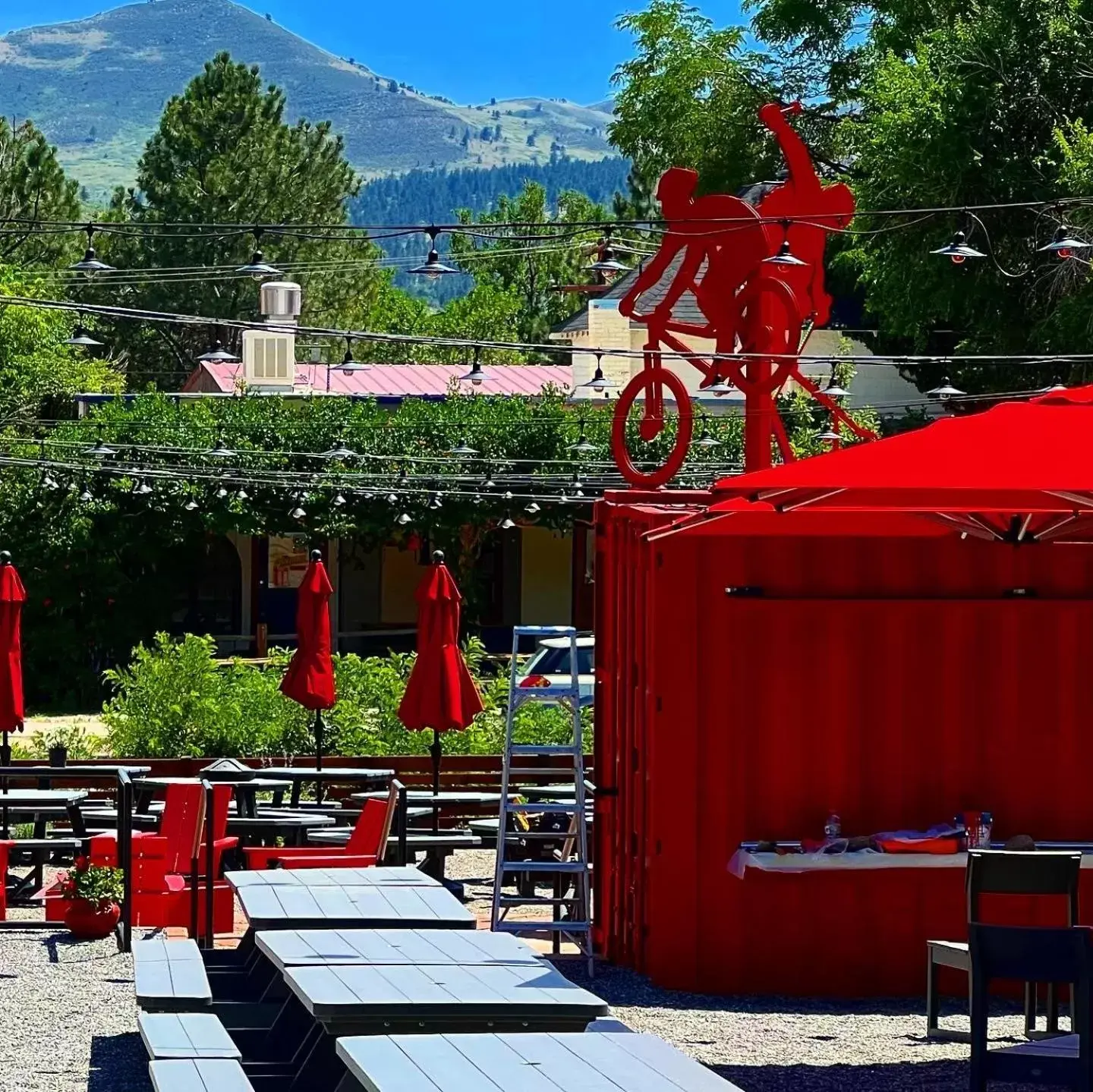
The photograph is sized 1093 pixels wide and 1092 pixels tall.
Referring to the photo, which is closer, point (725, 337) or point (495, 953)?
point (495, 953)

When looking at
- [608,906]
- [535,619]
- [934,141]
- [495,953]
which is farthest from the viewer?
[535,619]

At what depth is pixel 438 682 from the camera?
15453 millimetres

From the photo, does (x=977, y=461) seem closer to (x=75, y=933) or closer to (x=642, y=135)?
(x=75, y=933)

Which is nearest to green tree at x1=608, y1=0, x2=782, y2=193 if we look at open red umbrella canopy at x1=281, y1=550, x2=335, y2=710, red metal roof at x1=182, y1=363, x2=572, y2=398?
red metal roof at x1=182, y1=363, x2=572, y2=398

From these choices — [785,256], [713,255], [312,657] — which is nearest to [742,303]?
[713,255]

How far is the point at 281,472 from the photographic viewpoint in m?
31.5

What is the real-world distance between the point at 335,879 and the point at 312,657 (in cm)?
694

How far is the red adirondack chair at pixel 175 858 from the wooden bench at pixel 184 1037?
432 centimetres

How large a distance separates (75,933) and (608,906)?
3.25m

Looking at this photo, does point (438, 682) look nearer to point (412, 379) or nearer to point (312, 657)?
point (312, 657)

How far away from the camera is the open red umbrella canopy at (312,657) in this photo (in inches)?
664

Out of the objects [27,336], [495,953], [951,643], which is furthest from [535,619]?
[495,953]

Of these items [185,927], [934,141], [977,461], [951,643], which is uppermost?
[934,141]

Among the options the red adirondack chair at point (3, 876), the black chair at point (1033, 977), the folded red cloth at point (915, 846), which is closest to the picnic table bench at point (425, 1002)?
the black chair at point (1033, 977)
